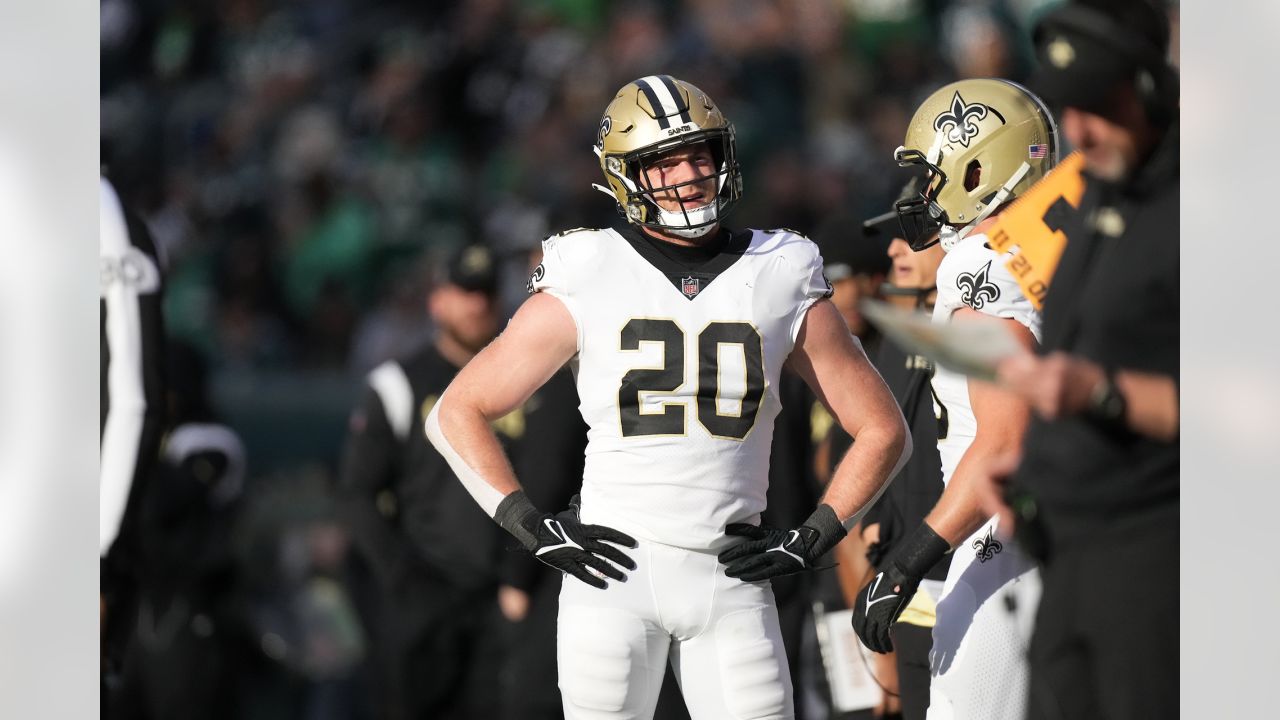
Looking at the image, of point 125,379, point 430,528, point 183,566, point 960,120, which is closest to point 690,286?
point 960,120

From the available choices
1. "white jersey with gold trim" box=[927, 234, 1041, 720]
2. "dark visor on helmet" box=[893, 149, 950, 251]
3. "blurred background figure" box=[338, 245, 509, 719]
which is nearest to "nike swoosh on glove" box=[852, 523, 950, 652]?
"white jersey with gold trim" box=[927, 234, 1041, 720]

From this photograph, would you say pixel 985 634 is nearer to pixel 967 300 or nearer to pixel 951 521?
pixel 951 521

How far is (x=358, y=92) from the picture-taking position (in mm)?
9320

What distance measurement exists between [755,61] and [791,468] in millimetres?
3692

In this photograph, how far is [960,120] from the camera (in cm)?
438

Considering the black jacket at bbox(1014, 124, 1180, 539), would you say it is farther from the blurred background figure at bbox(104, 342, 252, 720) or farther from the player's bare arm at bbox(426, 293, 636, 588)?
the blurred background figure at bbox(104, 342, 252, 720)

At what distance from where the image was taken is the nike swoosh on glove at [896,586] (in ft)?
12.5

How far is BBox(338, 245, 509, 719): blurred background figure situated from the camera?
236 inches

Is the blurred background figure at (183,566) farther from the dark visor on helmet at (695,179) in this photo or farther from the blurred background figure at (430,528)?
the dark visor on helmet at (695,179)

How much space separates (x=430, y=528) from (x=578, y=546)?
239 centimetres

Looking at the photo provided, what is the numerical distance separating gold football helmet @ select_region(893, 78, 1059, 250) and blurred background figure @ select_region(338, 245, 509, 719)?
204cm

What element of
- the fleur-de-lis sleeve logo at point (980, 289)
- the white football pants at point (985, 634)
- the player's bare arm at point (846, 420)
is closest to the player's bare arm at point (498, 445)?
the player's bare arm at point (846, 420)

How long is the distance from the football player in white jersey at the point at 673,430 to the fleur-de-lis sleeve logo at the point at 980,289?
0.95ft
